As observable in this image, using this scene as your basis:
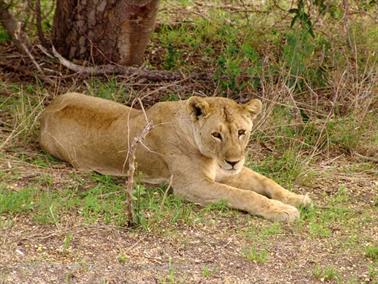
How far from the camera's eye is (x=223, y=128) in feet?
16.3

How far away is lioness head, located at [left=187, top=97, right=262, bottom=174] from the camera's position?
16.3 feet

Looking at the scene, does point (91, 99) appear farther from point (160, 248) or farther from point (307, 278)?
point (307, 278)

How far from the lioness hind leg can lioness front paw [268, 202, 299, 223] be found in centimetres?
17

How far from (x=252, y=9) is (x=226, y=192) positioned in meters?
3.07

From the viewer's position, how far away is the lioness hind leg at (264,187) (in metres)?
5.07

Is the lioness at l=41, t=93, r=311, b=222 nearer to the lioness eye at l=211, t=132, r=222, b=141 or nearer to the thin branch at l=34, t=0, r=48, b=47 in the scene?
the lioness eye at l=211, t=132, r=222, b=141

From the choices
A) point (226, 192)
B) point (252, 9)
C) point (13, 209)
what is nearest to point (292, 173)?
point (226, 192)

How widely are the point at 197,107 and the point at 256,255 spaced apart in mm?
1000

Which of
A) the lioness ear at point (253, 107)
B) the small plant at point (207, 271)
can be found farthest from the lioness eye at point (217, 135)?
the small plant at point (207, 271)

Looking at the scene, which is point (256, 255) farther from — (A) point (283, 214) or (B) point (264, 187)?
(B) point (264, 187)

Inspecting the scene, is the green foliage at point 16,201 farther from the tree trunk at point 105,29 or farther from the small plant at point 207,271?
the tree trunk at point 105,29

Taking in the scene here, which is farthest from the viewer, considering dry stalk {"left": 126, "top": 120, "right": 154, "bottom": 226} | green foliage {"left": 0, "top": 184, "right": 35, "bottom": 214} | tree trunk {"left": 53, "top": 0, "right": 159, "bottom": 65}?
tree trunk {"left": 53, "top": 0, "right": 159, "bottom": 65}

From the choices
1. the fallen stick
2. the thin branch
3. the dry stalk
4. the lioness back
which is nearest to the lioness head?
the lioness back

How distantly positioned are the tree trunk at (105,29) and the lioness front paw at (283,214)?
85.8 inches
